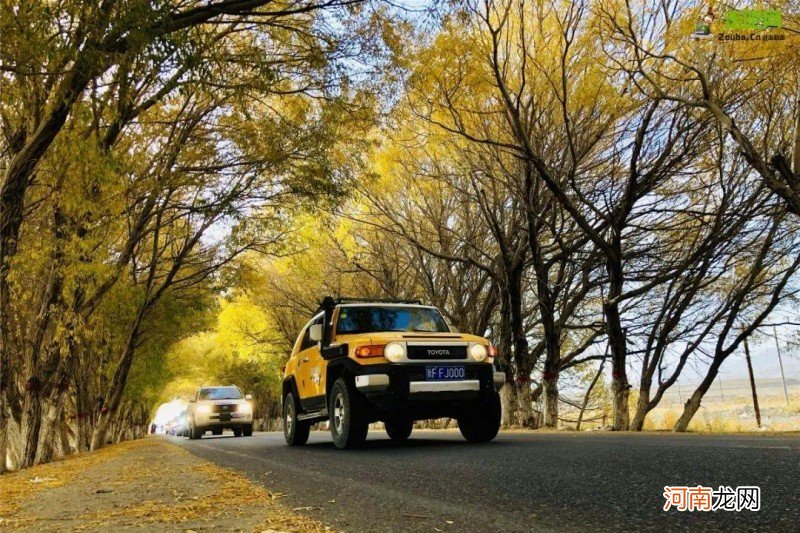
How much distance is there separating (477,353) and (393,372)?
4.50 ft

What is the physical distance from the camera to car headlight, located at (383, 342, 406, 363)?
8312 millimetres

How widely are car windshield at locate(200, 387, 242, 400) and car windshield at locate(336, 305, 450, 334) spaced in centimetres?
1600

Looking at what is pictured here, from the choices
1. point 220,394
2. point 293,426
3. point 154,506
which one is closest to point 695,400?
point 293,426

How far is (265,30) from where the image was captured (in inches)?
493

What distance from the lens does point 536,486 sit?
4668 millimetres

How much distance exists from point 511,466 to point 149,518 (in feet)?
11.0

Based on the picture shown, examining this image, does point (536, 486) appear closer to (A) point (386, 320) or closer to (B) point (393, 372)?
(B) point (393, 372)

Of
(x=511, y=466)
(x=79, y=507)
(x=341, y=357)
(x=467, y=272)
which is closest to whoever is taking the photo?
(x=79, y=507)

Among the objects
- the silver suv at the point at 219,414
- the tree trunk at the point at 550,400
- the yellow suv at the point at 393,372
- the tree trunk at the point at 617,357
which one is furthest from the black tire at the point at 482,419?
the silver suv at the point at 219,414

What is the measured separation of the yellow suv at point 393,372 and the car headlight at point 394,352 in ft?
0.04

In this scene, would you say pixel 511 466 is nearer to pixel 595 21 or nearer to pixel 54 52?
pixel 54 52

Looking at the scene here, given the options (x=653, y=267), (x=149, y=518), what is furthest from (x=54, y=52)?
(x=653, y=267)

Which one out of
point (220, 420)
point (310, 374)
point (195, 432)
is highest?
point (310, 374)

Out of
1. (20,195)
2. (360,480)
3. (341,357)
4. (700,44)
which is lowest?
(360,480)
